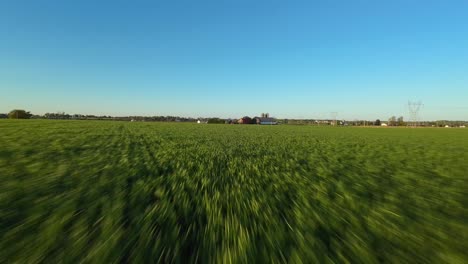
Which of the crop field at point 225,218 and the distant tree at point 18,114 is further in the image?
the distant tree at point 18,114

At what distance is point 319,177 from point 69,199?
22.2 feet

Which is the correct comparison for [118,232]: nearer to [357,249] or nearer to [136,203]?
[136,203]

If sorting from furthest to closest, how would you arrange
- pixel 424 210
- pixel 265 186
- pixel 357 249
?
pixel 265 186, pixel 424 210, pixel 357 249

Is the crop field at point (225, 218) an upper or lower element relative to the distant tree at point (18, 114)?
lower

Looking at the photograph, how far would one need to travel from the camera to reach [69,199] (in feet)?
14.9

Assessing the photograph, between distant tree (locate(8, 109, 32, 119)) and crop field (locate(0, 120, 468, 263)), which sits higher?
distant tree (locate(8, 109, 32, 119))

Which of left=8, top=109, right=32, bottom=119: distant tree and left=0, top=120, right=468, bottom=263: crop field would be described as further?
left=8, top=109, right=32, bottom=119: distant tree

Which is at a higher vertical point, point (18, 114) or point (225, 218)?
point (18, 114)

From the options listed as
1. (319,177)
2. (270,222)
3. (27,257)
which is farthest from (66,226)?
(319,177)

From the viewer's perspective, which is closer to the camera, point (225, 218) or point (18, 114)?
point (225, 218)

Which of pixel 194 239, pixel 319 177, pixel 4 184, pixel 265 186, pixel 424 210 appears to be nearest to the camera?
pixel 194 239

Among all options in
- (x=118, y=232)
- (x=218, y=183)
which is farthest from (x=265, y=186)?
(x=118, y=232)

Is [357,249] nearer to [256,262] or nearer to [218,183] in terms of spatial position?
[256,262]

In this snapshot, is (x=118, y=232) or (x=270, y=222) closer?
(x=118, y=232)
